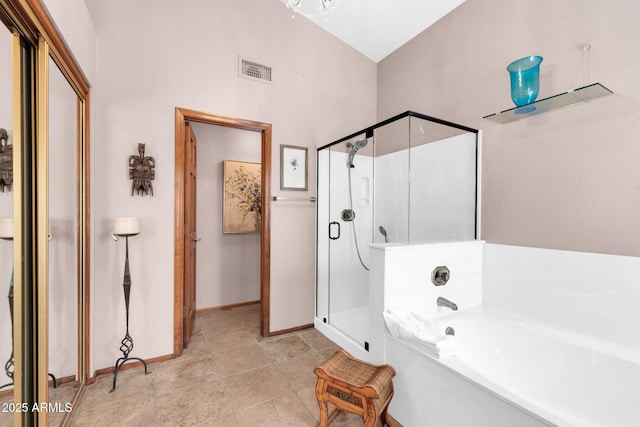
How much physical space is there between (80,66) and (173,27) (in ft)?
2.86

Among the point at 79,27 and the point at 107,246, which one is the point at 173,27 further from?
the point at 107,246

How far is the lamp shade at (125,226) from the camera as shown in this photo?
77.2 inches

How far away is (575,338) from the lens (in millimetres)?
1568

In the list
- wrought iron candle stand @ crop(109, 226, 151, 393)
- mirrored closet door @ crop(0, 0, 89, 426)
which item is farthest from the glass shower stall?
mirrored closet door @ crop(0, 0, 89, 426)

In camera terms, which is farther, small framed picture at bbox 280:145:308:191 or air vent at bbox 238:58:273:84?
small framed picture at bbox 280:145:308:191

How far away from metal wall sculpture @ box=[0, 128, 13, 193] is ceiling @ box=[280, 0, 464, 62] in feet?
8.31

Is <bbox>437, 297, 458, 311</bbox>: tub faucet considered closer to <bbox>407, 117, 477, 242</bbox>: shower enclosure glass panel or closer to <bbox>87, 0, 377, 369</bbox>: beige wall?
<bbox>407, 117, 477, 242</bbox>: shower enclosure glass panel

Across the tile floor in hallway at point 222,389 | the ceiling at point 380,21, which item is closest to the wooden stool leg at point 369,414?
the tile floor in hallway at point 222,389

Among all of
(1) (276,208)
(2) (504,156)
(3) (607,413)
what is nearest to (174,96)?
(1) (276,208)

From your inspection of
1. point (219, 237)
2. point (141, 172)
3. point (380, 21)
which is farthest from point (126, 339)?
point (380, 21)

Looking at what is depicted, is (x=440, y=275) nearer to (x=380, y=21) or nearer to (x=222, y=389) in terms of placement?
(x=222, y=389)

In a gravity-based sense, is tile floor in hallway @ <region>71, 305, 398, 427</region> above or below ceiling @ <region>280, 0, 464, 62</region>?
below

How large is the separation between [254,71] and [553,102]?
90.6 inches

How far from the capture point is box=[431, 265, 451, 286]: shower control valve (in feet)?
6.23
